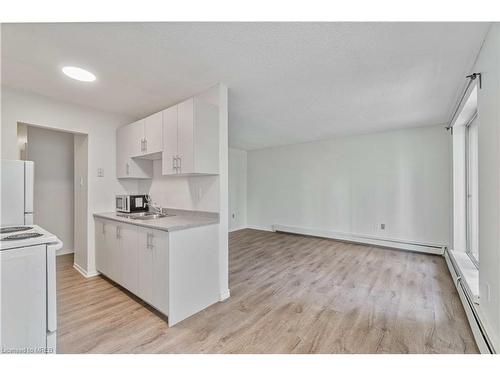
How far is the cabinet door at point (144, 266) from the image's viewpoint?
2.03m

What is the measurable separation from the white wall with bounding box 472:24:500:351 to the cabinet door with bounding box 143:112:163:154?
9.37ft

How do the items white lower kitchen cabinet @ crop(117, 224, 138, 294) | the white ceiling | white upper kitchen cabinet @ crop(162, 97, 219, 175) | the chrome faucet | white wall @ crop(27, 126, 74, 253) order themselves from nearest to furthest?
the white ceiling → white upper kitchen cabinet @ crop(162, 97, 219, 175) → white lower kitchen cabinet @ crop(117, 224, 138, 294) → the chrome faucet → white wall @ crop(27, 126, 74, 253)

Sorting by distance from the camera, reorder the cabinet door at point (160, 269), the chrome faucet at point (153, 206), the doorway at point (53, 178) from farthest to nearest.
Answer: the doorway at point (53, 178), the chrome faucet at point (153, 206), the cabinet door at point (160, 269)

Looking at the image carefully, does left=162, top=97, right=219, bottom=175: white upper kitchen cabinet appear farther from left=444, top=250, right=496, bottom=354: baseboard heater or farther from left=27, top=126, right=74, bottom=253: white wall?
left=27, top=126, right=74, bottom=253: white wall

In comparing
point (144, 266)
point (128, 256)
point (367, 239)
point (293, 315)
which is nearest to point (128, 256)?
point (128, 256)

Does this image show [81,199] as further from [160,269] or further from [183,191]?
[160,269]

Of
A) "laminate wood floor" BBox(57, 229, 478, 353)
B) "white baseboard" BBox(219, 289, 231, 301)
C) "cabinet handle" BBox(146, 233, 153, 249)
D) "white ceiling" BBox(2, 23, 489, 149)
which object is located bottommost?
"laminate wood floor" BBox(57, 229, 478, 353)

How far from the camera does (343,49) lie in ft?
5.54

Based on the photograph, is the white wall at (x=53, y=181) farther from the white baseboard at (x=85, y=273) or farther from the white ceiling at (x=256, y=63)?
the white ceiling at (x=256, y=63)

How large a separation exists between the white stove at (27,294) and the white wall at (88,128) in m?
1.79

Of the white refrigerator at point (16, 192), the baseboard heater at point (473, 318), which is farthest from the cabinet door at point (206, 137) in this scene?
the baseboard heater at point (473, 318)

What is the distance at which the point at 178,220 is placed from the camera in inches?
90.0

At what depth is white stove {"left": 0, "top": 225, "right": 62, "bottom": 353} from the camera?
113 cm

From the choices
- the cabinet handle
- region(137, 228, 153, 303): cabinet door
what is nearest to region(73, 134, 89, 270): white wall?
region(137, 228, 153, 303): cabinet door
